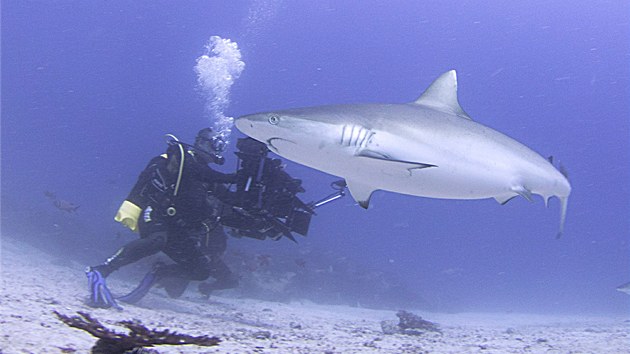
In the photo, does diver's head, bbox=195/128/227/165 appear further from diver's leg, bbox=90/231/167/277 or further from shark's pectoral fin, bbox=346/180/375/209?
shark's pectoral fin, bbox=346/180/375/209

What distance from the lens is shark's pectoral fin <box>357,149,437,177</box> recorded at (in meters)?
3.38

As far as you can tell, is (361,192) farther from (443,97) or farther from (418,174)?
(443,97)

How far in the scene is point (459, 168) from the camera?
148 inches

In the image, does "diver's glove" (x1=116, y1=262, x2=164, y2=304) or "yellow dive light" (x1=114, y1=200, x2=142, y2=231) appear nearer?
"yellow dive light" (x1=114, y1=200, x2=142, y2=231)

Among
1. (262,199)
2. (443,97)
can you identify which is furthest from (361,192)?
(262,199)

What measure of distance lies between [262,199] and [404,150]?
277 cm

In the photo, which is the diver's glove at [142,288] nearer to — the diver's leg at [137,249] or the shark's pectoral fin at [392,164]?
the diver's leg at [137,249]

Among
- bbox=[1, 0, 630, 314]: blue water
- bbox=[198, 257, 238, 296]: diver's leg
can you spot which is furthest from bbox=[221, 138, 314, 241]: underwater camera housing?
bbox=[1, 0, 630, 314]: blue water

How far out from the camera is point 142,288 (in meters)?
6.51

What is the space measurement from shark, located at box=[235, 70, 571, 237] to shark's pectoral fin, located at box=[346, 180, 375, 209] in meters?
0.01

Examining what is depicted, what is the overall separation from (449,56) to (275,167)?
72.5 meters

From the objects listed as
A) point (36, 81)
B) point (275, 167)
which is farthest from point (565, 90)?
point (36, 81)

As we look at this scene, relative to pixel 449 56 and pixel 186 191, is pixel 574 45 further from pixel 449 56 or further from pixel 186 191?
pixel 186 191

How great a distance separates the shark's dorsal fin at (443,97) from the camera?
454 centimetres
